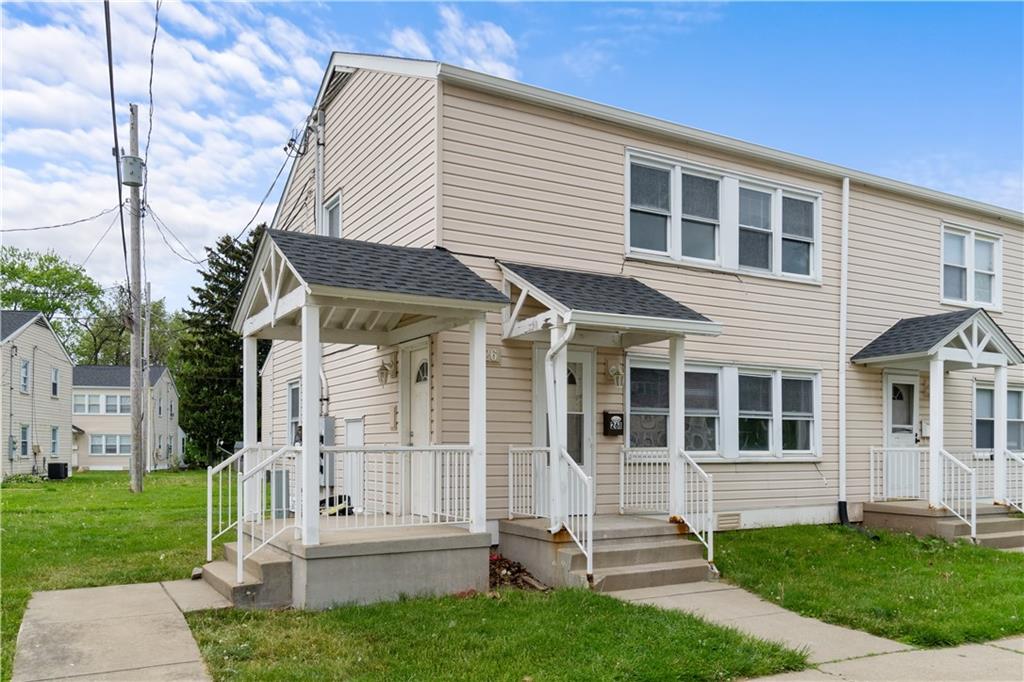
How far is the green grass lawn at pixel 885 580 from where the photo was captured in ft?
22.3

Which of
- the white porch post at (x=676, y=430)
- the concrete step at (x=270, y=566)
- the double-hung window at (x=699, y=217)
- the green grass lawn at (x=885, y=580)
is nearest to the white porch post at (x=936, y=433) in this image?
the green grass lawn at (x=885, y=580)

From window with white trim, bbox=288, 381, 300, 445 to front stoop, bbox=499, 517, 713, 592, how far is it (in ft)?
19.8

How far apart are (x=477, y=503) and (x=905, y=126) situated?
10766 millimetres

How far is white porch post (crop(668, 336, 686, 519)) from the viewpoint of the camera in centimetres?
920

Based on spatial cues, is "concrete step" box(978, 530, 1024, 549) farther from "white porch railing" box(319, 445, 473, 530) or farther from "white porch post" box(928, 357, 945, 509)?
"white porch railing" box(319, 445, 473, 530)

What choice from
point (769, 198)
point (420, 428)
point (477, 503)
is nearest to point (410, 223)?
point (420, 428)

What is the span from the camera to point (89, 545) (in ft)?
34.7

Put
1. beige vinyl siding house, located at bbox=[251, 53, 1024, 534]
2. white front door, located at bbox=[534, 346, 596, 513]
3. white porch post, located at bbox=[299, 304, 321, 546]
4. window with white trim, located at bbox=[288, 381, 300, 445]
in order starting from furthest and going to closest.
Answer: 1. window with white trim, located at bbox=[288, 381, 300, 445]
2. white front door, located at bbox=[534, 346, 596, 513]
3. beige vinyl siding house, located at bbox=[251, 53, 1024, 534]
4. white porch post, located at bbox=[299, 304, 321, 546]

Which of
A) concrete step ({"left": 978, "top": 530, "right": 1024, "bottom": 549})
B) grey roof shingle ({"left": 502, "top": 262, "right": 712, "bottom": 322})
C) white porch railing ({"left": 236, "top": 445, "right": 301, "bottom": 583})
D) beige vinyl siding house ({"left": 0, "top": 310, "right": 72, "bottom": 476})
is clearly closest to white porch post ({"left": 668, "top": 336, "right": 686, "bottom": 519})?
grey roof shingle ({"left": 502, "top": 262, "right": 712, "bottom": 322})

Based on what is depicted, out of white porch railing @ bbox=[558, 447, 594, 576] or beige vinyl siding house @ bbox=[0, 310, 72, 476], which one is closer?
white porch railing @ bbox=[558, 447, 594, 576]

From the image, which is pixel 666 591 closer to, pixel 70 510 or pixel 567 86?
pixel 567 86

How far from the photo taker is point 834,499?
1229 cm

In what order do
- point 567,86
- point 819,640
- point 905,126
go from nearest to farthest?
point 819,640, point 567,86, point 905,126

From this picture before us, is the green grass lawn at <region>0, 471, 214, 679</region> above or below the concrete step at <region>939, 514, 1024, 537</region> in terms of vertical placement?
below
